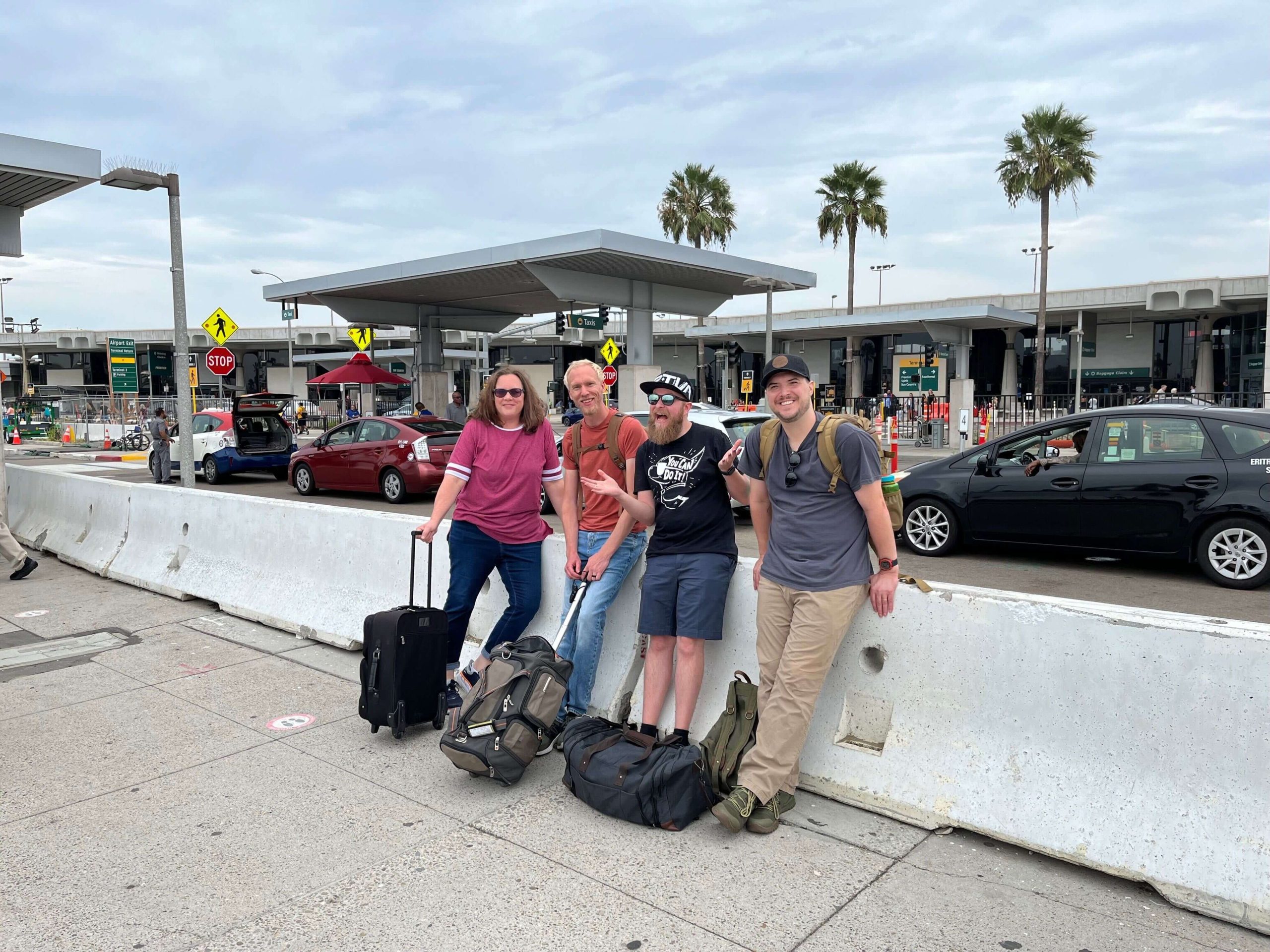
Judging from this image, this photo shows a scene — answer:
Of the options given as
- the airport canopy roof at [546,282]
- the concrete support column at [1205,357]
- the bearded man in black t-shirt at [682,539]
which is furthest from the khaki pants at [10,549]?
the concrete support column at [1205,357]

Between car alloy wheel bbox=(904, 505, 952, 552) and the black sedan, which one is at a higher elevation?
the black sedan

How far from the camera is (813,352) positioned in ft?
180

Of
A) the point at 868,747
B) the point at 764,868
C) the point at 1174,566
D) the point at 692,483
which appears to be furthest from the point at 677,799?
the point at 1174,566

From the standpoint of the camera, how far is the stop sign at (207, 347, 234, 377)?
23.1 meters

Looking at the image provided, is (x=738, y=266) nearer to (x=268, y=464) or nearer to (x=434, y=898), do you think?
(x=268, y=464)

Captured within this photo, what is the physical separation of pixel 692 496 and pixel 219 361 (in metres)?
22.2

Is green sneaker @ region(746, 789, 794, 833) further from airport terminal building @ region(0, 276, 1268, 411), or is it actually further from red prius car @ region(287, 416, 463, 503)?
airport terminal building @ region(0, 276, 1268, 411)

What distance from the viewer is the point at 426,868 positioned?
11.1 feet

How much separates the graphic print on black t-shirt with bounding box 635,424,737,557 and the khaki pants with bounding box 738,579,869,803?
0.53 meters

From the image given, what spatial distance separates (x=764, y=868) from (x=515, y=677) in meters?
1.35

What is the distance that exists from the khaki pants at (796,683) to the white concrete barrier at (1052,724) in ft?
0.99

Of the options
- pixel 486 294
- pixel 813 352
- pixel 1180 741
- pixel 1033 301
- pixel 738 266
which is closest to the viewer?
pixel 1180 741

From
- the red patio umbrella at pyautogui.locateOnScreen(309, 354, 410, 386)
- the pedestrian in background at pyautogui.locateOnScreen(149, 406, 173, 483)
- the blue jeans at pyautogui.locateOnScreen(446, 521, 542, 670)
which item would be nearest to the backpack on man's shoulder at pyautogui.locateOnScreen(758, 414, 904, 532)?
the blue jeans at pyautogui.locateOnScreen(446, 521, 542, 670)

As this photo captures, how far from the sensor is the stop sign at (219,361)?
2311 cm
